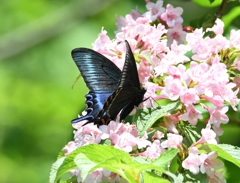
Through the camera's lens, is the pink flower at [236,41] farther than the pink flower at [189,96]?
Yes

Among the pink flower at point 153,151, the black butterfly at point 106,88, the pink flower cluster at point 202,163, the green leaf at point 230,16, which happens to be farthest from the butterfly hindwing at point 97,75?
the green leaf at point 230,16

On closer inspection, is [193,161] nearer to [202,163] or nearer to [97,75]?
[202,163]

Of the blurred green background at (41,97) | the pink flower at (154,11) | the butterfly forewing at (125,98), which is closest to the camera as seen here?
the butterfly forewing at (125,98)

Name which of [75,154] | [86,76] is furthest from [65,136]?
[75,154]

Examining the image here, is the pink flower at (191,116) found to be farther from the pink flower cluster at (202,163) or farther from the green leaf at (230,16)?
the green leaf at (230,16)

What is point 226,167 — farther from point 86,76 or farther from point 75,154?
point 75,154

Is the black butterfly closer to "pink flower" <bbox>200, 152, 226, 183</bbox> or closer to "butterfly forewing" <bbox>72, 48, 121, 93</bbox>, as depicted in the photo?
"butterfly forewing" <bbox>72, 48, 121, 93</bbox>

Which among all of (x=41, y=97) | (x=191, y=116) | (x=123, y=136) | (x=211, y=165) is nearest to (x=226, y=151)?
(x=211, y=165)

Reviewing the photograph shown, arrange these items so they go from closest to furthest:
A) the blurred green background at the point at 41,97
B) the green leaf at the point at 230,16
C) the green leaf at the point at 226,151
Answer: the green leaf at the point at 226,151 < the green leaf at the point at 230,16 < the blurred green background at the point at 41,97
